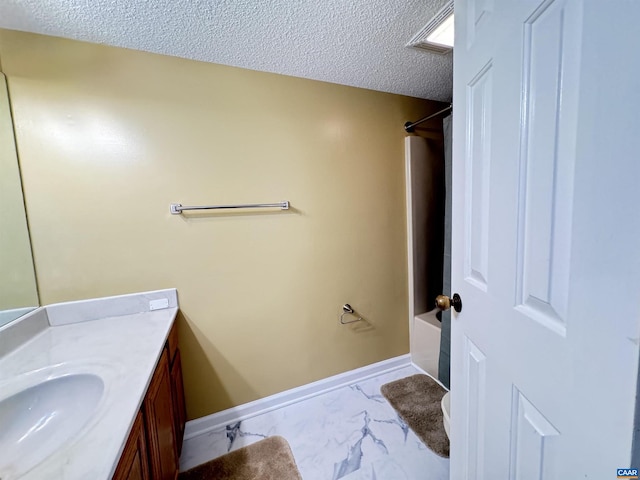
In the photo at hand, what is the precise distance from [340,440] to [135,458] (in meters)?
1.14

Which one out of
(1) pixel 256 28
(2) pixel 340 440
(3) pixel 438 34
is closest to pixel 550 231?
(3) pixel 438 34

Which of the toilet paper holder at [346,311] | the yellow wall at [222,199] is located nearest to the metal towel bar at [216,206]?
the yellow wall at [222,199]

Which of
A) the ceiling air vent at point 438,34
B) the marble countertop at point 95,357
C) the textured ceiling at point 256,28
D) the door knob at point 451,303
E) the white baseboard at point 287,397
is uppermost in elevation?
the textured ceiling at point 256,28

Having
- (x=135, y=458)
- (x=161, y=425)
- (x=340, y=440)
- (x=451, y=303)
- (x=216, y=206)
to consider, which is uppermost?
(x=216, y=206)

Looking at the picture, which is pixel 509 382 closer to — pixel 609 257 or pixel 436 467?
pixel 609 257

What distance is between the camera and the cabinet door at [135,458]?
61 centimetres

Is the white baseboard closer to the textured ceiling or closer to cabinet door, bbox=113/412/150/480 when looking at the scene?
cabinet door, bbox=113/412/150/480

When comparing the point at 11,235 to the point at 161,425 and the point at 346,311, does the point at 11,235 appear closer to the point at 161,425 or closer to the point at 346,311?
the point at 161,425

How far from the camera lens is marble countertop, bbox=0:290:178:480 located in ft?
1.80

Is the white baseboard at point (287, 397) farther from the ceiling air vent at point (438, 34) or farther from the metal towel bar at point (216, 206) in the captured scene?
the ceiling air vent at point (438, 34)

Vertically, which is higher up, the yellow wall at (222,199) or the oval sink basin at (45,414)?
the yellow wall at (222,199)

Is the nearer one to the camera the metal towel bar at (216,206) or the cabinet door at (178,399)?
the cabinet door at (178,399)

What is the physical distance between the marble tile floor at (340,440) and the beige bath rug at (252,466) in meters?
0.04

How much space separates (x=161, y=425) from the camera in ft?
3.16
